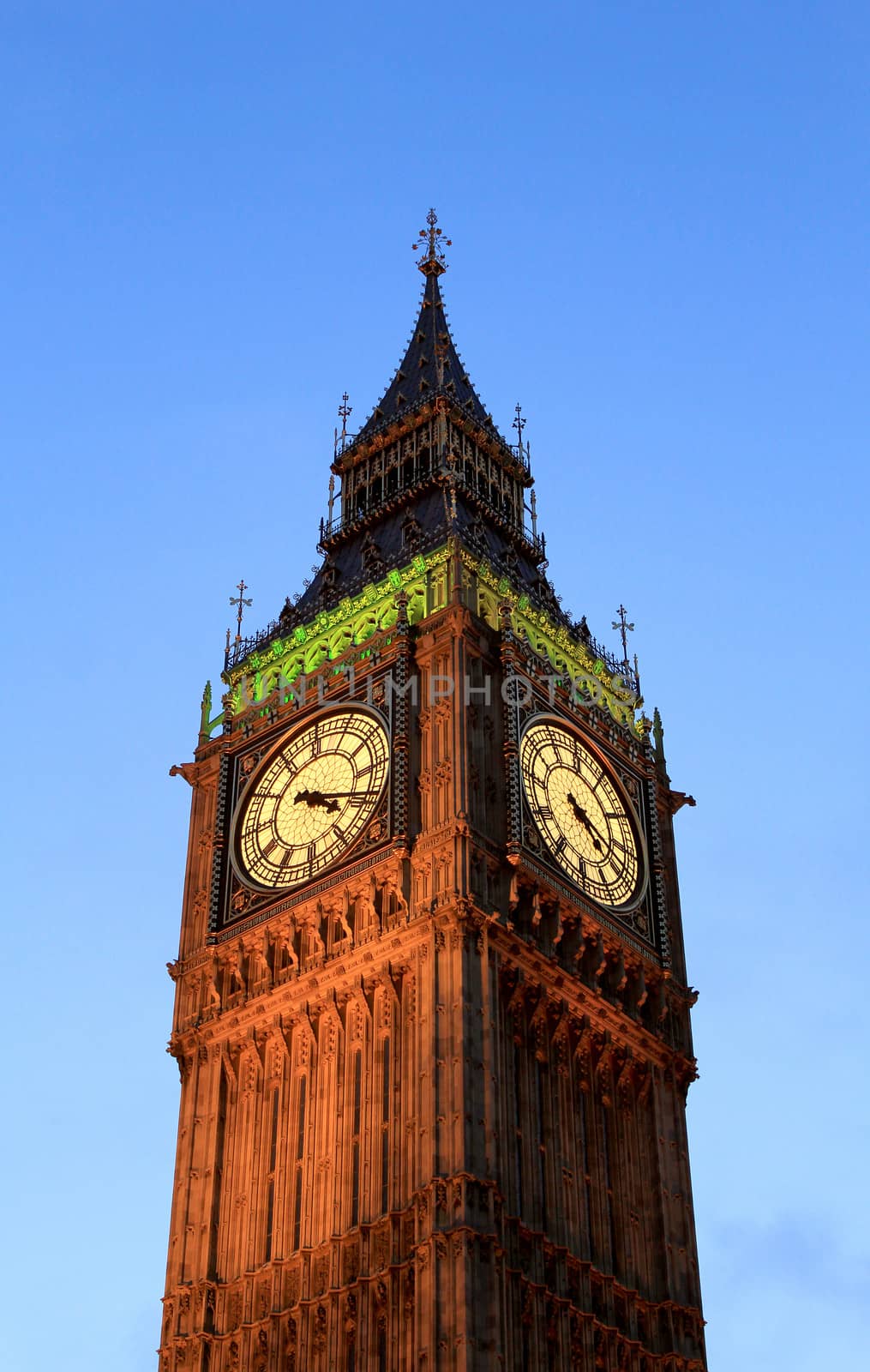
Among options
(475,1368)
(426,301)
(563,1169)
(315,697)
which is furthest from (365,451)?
(475,1368)

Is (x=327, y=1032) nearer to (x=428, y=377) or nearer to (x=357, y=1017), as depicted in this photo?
(x=357, y=1017)

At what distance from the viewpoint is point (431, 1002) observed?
55875mm

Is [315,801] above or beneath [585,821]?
beneath

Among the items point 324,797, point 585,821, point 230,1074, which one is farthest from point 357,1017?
point 585,821

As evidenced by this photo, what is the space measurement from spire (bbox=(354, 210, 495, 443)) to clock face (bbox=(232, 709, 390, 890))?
18.1 m

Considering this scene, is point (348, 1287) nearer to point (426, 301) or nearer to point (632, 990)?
point (632, 990)

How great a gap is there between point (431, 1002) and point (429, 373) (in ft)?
105

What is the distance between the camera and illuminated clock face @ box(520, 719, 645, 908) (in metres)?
62.5

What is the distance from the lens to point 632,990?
6272cm

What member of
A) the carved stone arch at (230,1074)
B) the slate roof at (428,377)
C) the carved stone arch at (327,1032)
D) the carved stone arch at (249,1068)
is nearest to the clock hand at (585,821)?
the carved stone arch at (327,1032)

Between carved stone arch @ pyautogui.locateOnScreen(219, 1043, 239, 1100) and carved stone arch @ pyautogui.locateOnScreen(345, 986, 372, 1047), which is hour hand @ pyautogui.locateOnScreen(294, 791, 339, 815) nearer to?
carved stone arch @ pyautogui.locateOnScreen(345, 986, 372, 1047)

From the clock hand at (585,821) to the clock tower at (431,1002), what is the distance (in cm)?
11

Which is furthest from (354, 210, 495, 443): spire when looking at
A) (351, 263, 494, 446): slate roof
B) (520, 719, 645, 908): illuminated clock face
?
(520, 719, 645, 908): illuminated clock face

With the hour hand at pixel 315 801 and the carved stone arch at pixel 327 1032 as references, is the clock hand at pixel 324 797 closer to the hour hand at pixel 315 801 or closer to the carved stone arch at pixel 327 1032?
the hour hand at pixel 315 801
